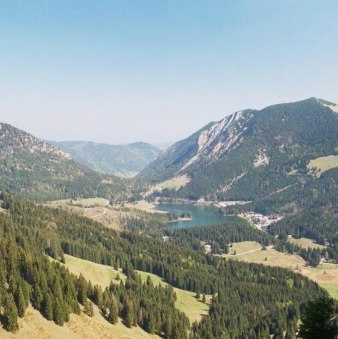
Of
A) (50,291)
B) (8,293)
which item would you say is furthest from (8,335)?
(50,291)

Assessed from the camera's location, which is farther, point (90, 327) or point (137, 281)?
point (137, 281)

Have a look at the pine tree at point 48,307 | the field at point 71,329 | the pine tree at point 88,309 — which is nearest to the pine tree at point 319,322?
the field at point 71,329

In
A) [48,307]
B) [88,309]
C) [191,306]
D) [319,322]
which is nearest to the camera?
[319,322]

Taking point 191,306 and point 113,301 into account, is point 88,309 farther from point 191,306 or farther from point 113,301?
point 191,306

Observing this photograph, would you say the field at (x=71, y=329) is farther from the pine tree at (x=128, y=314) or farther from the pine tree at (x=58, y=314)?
the pine tree at (x=128, y=314)

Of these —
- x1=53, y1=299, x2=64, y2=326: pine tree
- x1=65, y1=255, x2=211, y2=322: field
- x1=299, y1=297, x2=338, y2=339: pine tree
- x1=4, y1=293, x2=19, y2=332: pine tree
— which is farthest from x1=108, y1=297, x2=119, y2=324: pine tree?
x1=299, y1=297, x2=338, y2=339: pine tree

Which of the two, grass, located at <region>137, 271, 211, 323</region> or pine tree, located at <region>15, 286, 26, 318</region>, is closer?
pine tree, located at <region>15, 286, 26, 318</region>

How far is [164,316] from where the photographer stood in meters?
140

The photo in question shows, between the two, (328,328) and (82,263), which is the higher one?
(328,328)

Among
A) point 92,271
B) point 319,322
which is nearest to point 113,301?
point 92,271

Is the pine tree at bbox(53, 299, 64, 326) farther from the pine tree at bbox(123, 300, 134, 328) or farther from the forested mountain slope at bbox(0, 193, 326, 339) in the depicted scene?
the pine tree at bbox(123, 300, 134, 328)

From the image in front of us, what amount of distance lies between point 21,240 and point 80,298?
1599 inches

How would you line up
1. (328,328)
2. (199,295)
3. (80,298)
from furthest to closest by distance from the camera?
1. (199,295)
2. (80,298)
3. (328,328)

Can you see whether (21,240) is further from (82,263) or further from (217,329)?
(217,329)
